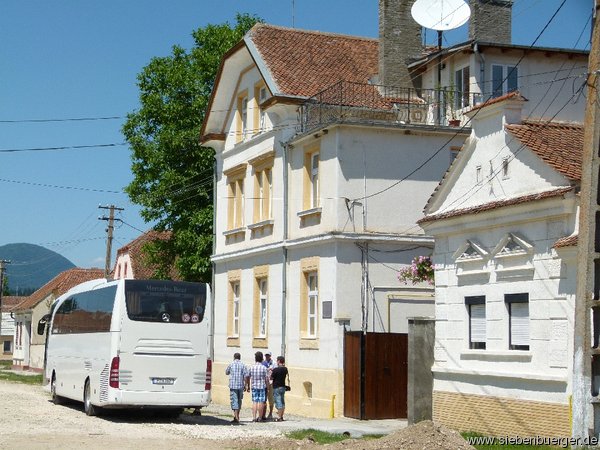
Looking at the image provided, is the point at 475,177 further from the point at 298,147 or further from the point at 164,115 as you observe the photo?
the point at 164,115

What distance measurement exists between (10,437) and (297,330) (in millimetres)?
11496

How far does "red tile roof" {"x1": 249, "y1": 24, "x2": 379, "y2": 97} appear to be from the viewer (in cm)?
3216

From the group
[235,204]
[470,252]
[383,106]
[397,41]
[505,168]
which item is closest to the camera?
[505,168]

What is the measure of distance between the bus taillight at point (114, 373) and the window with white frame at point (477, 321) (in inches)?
323

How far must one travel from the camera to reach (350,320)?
93.6 ft

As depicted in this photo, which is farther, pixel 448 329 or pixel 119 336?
pixel 119 336

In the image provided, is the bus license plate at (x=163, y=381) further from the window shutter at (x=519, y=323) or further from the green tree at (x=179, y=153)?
the green tree at (x=179, y=153)

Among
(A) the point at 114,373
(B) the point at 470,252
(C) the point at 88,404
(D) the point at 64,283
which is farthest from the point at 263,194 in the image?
(D) the point at 64,283

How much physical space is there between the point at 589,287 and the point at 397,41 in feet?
57.4

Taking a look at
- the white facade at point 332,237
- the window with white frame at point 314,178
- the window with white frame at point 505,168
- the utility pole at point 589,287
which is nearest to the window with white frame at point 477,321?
the window with white frame at point 505,168

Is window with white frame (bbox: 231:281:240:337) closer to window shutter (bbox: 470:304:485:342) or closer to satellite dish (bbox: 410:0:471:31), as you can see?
satellite dish (bbox: 410:0:471:31)

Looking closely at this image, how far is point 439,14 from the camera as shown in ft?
99.3

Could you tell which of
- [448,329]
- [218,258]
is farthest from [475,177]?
[218,258]

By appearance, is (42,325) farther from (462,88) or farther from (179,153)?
(462,88)
